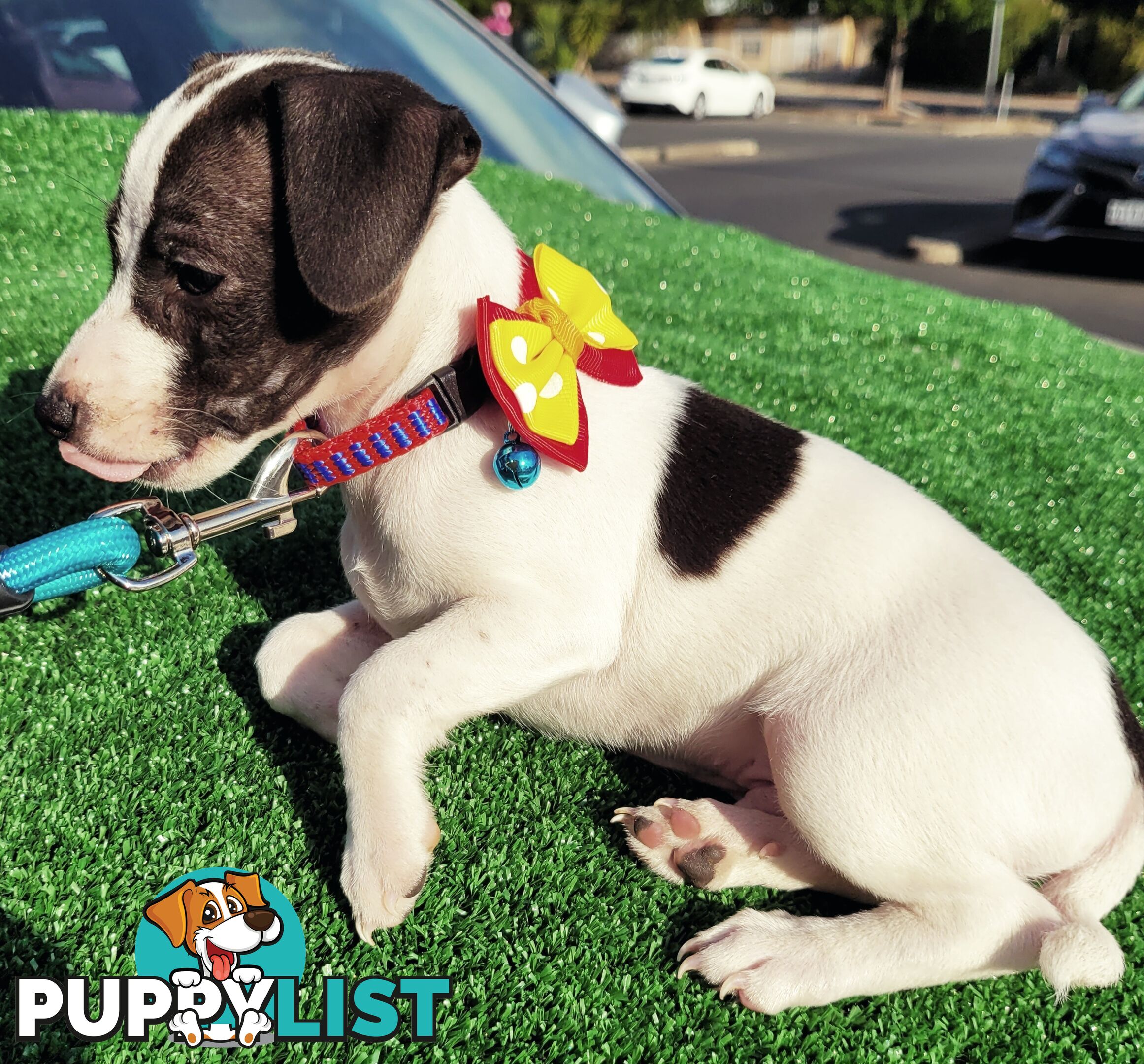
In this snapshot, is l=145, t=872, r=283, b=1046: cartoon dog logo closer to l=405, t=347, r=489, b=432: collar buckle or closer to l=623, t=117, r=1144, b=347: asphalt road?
l=405, t=347, r=489, b=432: collar buckle

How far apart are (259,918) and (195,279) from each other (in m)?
1.22

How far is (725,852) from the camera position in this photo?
216cm

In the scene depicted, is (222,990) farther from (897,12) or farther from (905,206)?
(897,12)

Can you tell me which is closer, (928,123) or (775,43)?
(928,123)

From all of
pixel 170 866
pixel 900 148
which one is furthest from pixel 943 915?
pixel 900 148

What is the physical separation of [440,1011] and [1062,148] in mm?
11184

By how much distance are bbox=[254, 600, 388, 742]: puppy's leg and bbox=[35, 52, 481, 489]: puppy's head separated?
24.1 inches

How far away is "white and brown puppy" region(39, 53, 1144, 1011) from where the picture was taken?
1.85 meters

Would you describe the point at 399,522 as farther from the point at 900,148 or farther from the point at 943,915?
the point at 900,148

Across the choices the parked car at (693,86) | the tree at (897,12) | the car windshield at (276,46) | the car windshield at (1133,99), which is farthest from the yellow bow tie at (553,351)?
the tree at (897,12)

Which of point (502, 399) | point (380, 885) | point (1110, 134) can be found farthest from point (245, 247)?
point (1110, 134)

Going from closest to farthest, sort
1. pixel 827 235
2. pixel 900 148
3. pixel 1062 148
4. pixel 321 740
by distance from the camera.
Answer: pixel 321 740 < pixel 1062 148 < pixel 827 235 < pixel 900 148

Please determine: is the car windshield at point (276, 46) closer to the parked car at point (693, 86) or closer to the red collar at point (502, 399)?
the red collar at point (502, 399)

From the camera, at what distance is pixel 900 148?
24.4 meters
